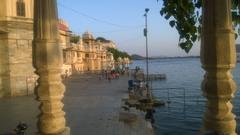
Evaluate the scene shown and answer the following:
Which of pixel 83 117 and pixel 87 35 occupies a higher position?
pixel 87 35

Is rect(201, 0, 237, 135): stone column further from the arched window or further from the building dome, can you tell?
the building dome

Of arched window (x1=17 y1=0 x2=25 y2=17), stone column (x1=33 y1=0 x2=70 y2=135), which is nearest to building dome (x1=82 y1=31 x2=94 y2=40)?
arched window (x1=17 y1=0 x2=25 y2=17)

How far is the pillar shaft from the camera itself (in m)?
4.03

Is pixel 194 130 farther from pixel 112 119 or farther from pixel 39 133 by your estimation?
pixel 39 133

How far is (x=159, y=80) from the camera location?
76.8 metres

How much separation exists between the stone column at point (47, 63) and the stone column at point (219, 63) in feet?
5.58

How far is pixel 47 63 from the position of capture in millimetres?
4031

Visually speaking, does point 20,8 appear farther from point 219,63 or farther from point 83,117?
point 219,63

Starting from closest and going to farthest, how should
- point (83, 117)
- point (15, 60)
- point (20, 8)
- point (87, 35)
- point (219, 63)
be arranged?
1. point (219, 63)
2. point (83, 117)
3. point (15, 60)
4. point (20, 8)
5. point (87, 35)

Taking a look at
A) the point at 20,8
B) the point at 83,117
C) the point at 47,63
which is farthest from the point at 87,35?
the point at 47,63

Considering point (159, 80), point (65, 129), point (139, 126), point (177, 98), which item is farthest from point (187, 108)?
point (159, 80)

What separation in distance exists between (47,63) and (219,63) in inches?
72.8

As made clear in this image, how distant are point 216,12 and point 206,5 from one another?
0.42 feet

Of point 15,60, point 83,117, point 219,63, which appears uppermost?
point 15,60
